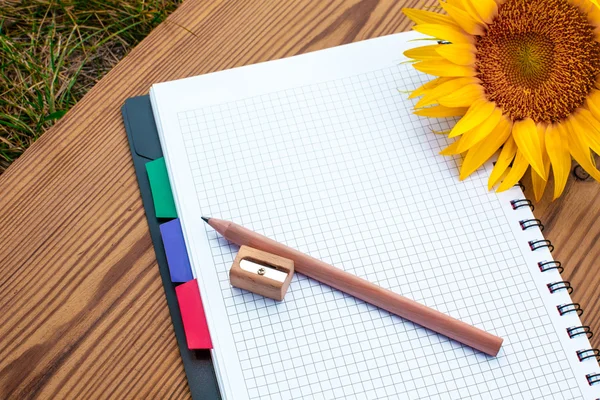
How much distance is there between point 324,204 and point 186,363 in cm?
19

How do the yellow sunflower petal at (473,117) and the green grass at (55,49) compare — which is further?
the green grass at (55,49)

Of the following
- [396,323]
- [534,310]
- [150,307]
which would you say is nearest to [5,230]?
[150,307]

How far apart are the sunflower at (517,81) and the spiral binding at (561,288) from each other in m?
0.02

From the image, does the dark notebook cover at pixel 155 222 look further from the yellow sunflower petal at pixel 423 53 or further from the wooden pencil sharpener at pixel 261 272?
the yellow sunflower petal at pixel 423 53

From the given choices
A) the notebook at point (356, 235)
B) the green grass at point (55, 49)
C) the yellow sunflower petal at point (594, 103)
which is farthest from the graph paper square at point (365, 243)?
the green grass at point (55, 49)

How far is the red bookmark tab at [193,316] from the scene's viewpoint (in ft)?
→ 1.84

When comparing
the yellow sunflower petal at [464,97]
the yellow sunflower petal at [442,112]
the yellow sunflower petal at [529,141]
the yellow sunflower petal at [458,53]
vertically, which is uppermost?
the yellow sunflower petal at [458,53]

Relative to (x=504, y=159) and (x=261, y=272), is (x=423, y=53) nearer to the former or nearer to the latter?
(x=504, y=159)

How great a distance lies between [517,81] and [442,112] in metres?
0.08

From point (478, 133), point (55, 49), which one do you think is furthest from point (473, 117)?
point (55, 49)

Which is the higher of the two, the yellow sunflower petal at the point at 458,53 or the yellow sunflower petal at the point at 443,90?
the yellow sunflower petal at the point at 458,53

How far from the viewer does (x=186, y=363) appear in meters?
0.56

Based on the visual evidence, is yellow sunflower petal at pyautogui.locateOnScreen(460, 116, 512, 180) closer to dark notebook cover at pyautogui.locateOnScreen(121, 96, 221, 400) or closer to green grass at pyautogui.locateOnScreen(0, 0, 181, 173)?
dark notebook cover at pyautogui.locateOnScreen(121, 96, 221, 400)

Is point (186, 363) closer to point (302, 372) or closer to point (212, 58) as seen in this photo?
point (302, 372)
